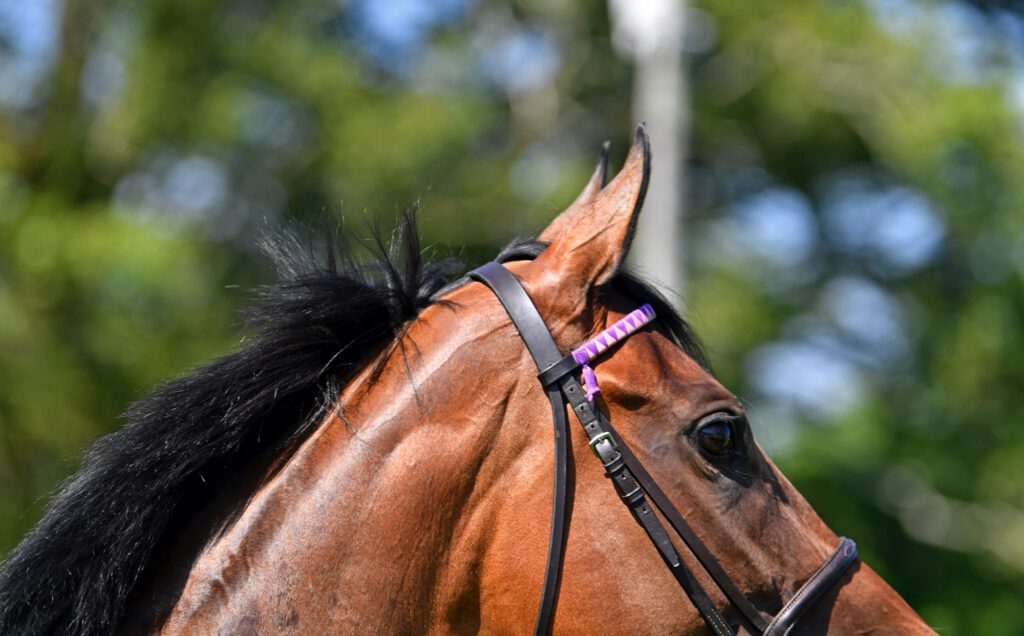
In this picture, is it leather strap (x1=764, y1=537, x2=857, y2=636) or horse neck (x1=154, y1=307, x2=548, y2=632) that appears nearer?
horse neck (x1=154, y1=307, x2=548, y2=632)

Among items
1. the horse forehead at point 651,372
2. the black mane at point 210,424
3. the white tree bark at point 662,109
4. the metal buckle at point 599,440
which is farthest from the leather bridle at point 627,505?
the white tree bark at point 662,109

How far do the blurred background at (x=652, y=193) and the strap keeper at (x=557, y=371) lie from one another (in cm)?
826

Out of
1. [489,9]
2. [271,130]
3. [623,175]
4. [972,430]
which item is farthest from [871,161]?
[623,175]

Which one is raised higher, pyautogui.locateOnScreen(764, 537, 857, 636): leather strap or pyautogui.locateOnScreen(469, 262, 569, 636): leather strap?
pyautogui.locateOnScreen(469, 262, 569, 636): leather strap

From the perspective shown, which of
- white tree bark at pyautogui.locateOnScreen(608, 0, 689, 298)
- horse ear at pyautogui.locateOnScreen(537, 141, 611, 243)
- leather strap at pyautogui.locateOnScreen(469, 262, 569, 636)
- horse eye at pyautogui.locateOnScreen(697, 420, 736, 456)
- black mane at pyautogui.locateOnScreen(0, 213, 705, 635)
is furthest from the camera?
white tree bark at pyautogui.locateOnScreen(608, 0, 689, 298)

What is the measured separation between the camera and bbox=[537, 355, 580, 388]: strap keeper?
2689mm

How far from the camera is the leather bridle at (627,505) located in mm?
2619

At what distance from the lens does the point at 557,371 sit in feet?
8.84

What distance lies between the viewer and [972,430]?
55.5 feet

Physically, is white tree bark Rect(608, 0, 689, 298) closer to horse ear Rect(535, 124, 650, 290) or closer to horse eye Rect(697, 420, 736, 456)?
horse ear Rect(535, 124, 650, 290)

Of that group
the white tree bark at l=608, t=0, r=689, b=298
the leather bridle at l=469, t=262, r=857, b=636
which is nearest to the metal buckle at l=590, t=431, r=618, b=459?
the leather bridle at l=469, t=262, r=857, b=636

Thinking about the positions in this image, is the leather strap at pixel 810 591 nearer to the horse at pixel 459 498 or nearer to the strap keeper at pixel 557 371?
the horse at pixel 459 498

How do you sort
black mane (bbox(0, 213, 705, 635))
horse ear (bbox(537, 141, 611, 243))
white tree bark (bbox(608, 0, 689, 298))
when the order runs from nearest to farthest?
black mane (bbox(0, 213, 705, 635))
horse ear (bbox(537, 141, 611, 243))
white tree bark (bbox(608, 0, 689, 298))

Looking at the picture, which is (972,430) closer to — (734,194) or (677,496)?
(734,194)
